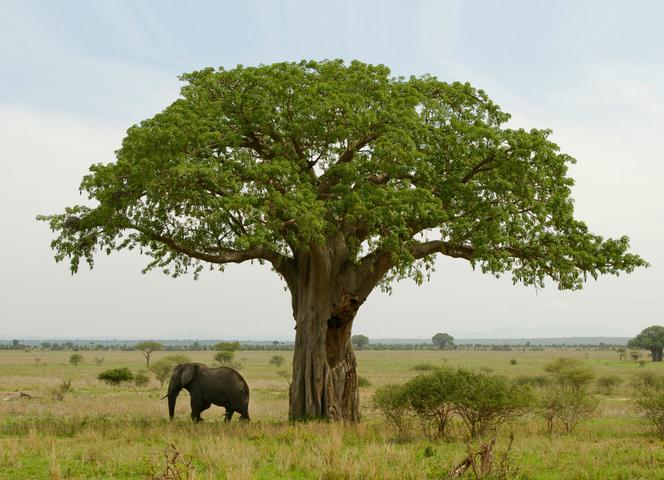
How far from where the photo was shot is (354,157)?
61.0 ft

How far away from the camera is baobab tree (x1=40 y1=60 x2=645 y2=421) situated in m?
16.5

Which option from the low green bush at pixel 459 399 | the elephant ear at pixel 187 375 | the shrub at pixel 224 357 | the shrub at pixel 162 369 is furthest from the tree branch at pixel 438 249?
the shrub at pixel 224 357

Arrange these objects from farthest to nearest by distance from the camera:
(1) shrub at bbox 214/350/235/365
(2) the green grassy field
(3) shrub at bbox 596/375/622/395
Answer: (1) shrub at bbox 214/350/235/365, (3) shrub at bbox 596/375/622/395, (2) the green grassy field

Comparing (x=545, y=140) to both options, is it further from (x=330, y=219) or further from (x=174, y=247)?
(x=174, y=247)

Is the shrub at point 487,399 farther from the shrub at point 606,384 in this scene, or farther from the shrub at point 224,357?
the shrub at point 224,357

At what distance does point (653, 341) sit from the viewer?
291ft

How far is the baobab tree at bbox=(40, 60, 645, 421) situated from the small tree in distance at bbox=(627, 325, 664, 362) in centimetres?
7889

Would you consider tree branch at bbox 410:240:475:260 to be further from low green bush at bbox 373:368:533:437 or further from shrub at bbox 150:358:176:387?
shrub at bbox 150:358:176:387

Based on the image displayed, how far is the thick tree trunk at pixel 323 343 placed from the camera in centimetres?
1891

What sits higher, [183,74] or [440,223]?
[183,74]

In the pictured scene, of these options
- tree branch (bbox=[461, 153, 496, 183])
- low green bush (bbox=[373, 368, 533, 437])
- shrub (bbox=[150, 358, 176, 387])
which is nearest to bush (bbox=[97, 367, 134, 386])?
shrub (bbox=[150, 358, 176, 387])

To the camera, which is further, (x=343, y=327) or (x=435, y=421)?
(x=343, y=327)

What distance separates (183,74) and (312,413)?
10.4 m

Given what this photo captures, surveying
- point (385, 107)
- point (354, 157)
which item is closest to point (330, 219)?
point (354, 157)
